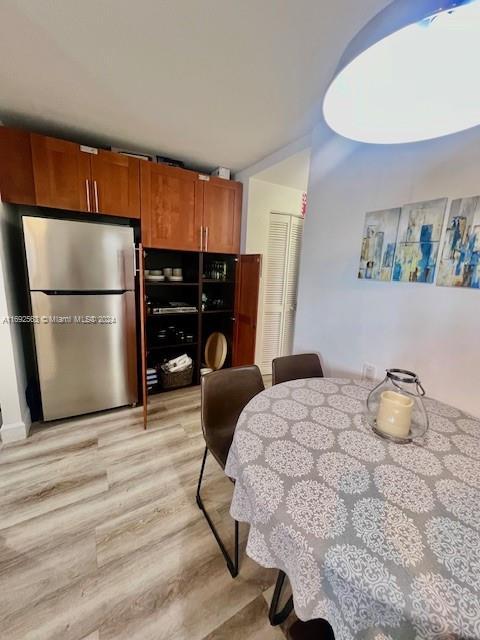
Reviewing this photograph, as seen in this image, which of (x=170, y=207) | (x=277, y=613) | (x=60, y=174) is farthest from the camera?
(x=170, y=207)

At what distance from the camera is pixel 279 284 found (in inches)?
128

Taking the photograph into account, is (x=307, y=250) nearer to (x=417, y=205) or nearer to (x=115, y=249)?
(x=417, y=205)

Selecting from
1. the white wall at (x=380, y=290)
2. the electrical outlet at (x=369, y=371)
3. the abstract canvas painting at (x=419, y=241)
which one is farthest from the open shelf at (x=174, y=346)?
the abstract canvas painting at (x=419, y=241)

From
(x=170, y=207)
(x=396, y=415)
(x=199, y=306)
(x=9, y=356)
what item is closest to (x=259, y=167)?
(x=170, y=207)

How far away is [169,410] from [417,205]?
8.22ft

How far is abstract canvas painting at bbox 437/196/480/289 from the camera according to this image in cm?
120

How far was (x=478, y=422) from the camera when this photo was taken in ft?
3.60

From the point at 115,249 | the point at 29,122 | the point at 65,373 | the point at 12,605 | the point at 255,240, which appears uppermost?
the point at 29,122

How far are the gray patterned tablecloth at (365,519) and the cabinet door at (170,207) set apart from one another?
6.70ft

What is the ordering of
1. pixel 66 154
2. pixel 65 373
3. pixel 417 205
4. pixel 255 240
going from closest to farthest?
pixel 417 205 < pixel 66 154 < pixel 65 373 < pixel 255 240

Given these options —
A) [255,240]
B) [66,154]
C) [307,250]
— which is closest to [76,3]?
[66,154]

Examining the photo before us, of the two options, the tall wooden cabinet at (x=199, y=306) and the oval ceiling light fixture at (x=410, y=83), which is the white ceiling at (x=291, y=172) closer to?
the tall wooden cabinet at (x=199, y=306)

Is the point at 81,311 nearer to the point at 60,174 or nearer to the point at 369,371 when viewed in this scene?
the point at 60,174

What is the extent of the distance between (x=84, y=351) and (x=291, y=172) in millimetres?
2575
